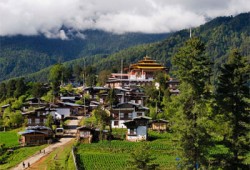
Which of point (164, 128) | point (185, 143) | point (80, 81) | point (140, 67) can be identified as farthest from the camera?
point (80, 81)

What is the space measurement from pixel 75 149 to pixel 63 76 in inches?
2463

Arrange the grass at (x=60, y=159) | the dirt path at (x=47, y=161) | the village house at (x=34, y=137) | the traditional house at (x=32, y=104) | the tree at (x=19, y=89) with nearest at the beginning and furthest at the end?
the grass at (x=60, y=159) < the dirt path at (x=47, y=161) < the village house at (x=34, y=137) < the traditional house at (x=32, y=104) < the tree at (x=19, y=89)

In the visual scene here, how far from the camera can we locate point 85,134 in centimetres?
6197

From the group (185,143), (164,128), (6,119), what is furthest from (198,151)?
(6,119)

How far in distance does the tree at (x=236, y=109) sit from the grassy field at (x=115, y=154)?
72.7 feet

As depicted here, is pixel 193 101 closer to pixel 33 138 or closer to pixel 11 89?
pixel 33 138

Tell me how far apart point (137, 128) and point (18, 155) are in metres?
19.1

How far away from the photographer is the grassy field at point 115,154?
50000mm

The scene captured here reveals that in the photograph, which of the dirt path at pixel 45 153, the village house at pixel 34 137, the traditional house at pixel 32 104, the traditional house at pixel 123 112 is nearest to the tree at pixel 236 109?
the dirt path at pixel 45 153

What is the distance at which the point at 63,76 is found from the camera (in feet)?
384

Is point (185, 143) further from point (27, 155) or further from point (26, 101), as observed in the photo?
point (26, 101)

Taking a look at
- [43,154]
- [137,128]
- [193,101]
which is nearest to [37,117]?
[43,154]

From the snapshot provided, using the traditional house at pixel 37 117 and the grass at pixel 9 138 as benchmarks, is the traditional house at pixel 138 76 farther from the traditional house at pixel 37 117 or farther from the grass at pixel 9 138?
the grass at pixel 9 138

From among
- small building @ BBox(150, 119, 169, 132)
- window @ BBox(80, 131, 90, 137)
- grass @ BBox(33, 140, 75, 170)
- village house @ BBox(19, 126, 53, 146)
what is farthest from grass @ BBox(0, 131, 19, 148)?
small building @ BBox(150, 119, 169, 132)
